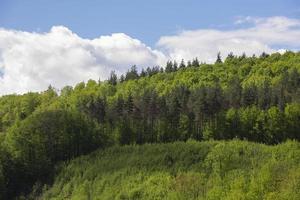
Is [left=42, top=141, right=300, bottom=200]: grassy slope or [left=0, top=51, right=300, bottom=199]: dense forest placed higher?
[left=0, top=51, right=300, bottom=199]: dense forest

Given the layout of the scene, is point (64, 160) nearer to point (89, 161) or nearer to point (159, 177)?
point (89, 161)

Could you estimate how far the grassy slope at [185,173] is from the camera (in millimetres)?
100000

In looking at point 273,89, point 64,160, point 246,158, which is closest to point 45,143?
point 64,160

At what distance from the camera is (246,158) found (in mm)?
122688

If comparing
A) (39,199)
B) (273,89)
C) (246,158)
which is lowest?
(39,199)

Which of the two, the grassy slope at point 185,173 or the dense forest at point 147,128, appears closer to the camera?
the grassy slope at point 185,173

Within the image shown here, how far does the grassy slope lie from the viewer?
328 ft

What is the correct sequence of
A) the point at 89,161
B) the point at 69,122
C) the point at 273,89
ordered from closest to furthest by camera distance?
the point at 89,161
the point at 69,122
the point at 273,89

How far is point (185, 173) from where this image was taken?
388ft

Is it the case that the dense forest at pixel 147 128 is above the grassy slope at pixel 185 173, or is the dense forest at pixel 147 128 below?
above

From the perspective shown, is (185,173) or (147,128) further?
(147,128)

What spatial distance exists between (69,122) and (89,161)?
754 inches

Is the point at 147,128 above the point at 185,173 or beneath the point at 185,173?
above

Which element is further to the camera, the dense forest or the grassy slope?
the dense forest
